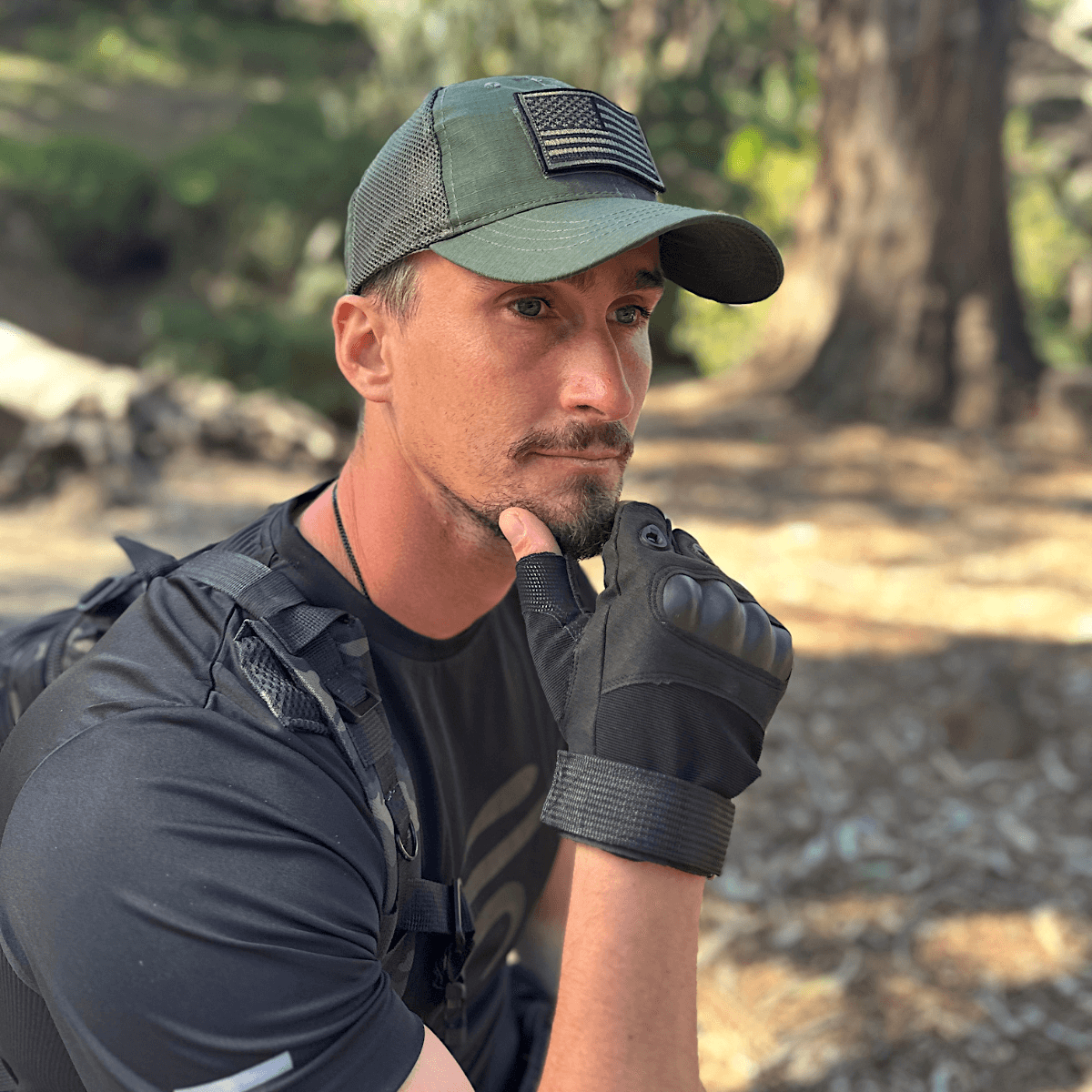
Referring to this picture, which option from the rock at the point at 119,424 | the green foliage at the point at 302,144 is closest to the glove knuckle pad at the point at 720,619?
the rock at the point at 119,424

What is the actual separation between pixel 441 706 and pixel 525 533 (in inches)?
16.3

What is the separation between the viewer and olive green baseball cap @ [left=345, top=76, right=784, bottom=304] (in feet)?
5.87

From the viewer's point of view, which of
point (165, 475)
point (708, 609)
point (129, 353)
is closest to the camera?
point (708, 609)

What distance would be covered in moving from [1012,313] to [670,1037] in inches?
299

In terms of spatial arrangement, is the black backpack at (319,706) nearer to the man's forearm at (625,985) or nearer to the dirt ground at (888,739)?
the man's forearm at (625,985)

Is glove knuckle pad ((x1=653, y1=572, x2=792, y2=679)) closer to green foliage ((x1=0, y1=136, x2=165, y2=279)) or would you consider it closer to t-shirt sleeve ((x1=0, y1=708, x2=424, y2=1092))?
t-shirt sleeve ((x1=0, y1=708, x2=424, y2=1092))

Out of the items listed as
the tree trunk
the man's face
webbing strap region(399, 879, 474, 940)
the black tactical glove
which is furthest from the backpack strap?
the tree trunk

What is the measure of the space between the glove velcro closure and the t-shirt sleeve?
12.7 inches

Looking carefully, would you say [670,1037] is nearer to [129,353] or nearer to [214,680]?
[214,680]

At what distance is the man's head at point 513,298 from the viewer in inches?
73.9

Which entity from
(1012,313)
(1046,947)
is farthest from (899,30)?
(1046,947)

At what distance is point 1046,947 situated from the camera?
13.9 ft

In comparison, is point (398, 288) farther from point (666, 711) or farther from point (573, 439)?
point (666, 711)

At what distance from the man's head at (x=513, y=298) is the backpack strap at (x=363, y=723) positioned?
354 mm
